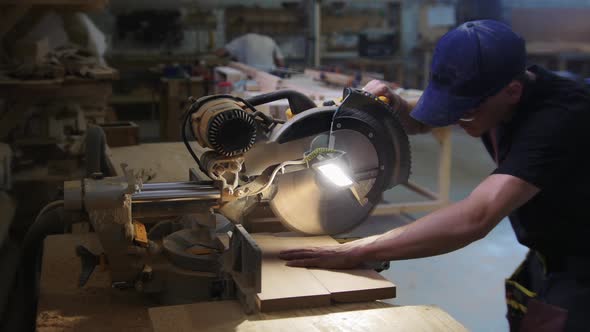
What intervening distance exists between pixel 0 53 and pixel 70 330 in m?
4.42

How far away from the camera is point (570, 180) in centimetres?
141

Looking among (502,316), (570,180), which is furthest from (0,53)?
(570,180)

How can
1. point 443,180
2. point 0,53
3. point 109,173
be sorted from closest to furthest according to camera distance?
point 109,173
point 443,180
point 0,53

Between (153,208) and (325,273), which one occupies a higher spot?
(153,208)

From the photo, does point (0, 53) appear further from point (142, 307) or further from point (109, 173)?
point (142, 307)

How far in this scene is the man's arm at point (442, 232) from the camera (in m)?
1.37

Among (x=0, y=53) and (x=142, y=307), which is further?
(x=0, y=53)

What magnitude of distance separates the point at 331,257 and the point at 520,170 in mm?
469

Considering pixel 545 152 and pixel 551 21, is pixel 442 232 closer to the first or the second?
pixel 545 152

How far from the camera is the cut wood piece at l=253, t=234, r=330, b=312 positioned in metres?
1.40

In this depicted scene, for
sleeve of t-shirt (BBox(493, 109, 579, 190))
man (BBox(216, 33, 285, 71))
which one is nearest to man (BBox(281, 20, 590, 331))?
sleeve of t-shirt (BBox(493, 109, 579, 190))

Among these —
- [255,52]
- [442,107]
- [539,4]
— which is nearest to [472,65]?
[442,107]

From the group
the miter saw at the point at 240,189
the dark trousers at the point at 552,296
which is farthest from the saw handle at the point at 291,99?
the dark trousers at the point at 552,296

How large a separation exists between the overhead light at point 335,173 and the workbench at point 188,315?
298 millimetres
